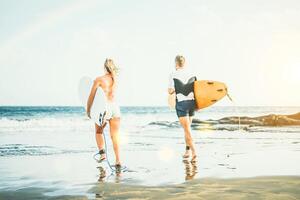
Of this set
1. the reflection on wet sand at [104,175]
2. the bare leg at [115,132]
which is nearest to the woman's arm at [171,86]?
the bare leg at [115,132]

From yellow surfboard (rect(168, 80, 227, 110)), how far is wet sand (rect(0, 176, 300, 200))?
331cm

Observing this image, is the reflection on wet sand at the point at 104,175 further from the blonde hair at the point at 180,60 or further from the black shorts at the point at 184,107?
the blonde hair at the point at 180,60

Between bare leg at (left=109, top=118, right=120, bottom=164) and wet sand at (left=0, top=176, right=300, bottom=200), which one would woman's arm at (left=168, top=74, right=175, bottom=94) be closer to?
bare leg at (left=109, top=118, right=120, bottom=164)

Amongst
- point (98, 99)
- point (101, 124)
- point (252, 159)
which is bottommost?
point (252, 159)

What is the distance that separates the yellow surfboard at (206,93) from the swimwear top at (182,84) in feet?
0.53

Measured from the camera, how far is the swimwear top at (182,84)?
8664 mm

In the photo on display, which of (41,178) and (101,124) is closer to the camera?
(41,178)

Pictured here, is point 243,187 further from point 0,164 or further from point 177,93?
point 0,164

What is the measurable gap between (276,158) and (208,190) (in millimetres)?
3898

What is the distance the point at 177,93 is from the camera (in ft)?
28.8

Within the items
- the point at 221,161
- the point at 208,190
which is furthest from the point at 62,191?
the point at 221,161

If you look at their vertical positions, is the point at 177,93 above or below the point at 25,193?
above

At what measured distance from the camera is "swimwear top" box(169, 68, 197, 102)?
866cm

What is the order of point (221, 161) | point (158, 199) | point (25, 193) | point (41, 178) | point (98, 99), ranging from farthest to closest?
point (221, 161) < point (98, 99) < point (41, 178) < point (25, 193) < point (158, 199)
